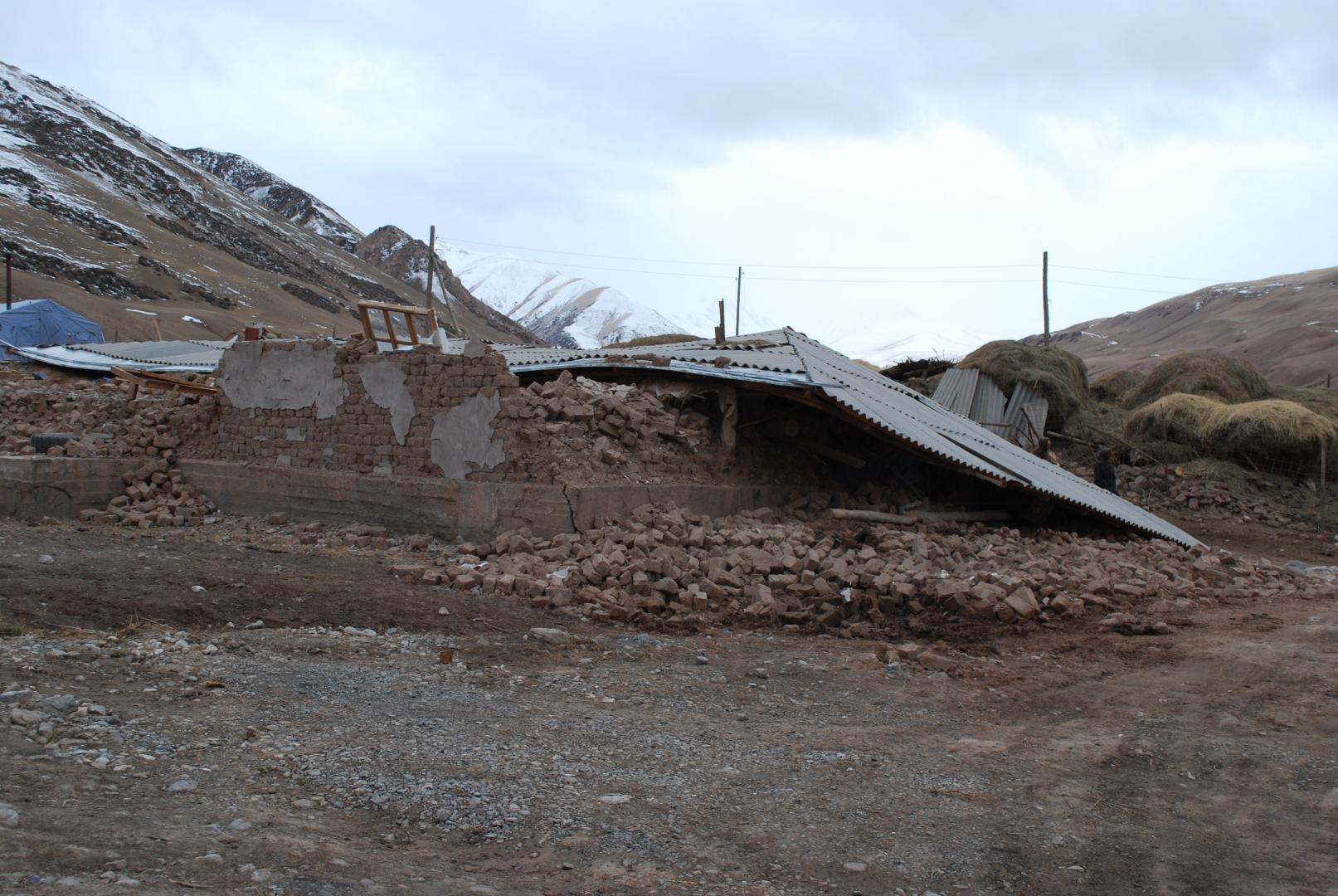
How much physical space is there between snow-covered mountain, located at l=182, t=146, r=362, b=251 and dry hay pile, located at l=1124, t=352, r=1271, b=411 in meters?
77.7

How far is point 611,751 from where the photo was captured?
4168mm

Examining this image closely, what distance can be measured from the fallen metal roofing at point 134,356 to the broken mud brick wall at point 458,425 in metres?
6.46

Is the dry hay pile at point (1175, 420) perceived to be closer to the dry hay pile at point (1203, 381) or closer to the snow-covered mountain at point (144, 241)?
the dry hay pile at point (1203, 381)

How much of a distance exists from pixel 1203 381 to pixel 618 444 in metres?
15.5

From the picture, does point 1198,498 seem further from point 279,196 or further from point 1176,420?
point 279,196

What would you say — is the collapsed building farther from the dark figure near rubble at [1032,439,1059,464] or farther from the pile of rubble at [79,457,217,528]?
the dark figure near rubble at [1032,439,1059,464]

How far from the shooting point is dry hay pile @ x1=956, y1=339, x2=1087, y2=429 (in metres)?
19.4

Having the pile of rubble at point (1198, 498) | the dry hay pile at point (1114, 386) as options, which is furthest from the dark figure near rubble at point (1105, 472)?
the dry hay pile at point (1114, 386)

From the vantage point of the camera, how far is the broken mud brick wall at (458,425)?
29.2ft

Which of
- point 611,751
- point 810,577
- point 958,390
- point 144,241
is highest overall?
point 144,241

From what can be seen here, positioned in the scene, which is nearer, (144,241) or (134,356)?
(134,356)

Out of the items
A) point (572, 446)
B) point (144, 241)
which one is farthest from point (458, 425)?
point (144, 241)

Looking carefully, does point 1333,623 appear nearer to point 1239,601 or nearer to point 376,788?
point 1239,601

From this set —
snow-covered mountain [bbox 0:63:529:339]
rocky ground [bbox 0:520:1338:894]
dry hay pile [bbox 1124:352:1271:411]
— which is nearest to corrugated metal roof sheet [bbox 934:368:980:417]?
dry hay pile [bbox 1124:352:1271:411]
